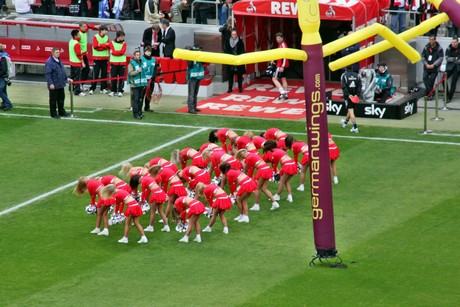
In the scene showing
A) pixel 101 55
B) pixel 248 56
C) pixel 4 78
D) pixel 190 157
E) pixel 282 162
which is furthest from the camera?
pixel 101 55

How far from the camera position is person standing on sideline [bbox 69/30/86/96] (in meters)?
38.0

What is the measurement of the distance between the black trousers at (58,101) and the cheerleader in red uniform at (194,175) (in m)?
9.43

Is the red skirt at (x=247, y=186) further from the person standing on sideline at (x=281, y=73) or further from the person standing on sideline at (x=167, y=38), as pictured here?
the person standing on sideline at (x=167, y=38)

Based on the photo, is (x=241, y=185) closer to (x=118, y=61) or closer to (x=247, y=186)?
(x=247, y=186)

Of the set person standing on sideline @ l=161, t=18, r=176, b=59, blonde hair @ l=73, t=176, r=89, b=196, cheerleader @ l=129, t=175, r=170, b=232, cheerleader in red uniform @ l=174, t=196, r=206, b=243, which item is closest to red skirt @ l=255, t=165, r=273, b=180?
cheerleader in red uniform @ l=174, t=196, r=206, b=243

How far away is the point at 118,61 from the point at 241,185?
45.4ft

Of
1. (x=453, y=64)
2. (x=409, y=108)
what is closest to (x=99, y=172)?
(x=409, y=108)

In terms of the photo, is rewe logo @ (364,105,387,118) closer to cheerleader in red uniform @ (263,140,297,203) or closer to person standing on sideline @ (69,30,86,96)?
cheerleader in red uniform @ (263,140,297,203)

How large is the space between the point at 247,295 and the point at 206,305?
0.88 m

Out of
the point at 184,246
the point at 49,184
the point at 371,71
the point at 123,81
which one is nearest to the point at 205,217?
the point at 184,246

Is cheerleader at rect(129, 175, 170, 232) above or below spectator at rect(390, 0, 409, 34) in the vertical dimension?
below

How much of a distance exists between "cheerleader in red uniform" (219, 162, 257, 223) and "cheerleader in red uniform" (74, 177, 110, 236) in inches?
108

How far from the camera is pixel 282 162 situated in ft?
88.1

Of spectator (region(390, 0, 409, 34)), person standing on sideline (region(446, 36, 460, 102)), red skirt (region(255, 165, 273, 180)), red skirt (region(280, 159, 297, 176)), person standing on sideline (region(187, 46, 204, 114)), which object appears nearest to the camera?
red skirt (region(255, 165, 273, 180))
